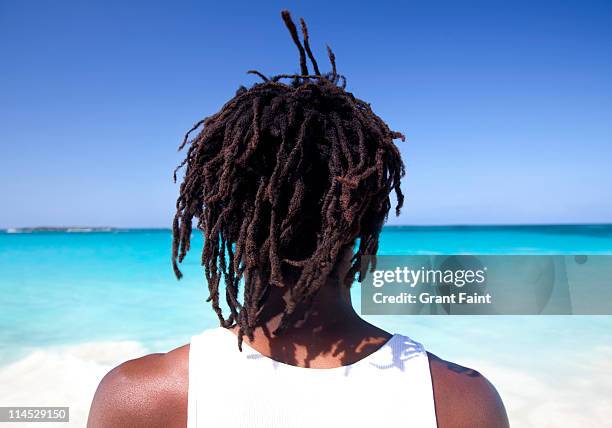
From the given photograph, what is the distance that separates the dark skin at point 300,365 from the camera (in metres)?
0.89

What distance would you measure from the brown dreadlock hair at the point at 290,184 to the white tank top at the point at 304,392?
8cm

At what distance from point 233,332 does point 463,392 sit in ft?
1.48

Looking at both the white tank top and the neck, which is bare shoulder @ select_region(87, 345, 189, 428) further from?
the neck

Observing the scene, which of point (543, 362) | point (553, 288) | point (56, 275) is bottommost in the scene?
point (543, 362)

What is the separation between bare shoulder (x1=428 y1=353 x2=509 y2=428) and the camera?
893 millimetres

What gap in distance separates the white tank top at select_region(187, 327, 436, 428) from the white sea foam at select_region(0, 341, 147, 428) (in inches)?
128

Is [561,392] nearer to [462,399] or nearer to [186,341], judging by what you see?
[462,399]

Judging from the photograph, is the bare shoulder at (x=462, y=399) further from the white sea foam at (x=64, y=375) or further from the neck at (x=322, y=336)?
the white sea foam at (x=64, y=375)

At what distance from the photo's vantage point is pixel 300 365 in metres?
0.91

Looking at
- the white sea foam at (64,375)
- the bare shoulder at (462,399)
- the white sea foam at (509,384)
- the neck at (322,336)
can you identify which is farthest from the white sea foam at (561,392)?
the white sea foam at (64,375)

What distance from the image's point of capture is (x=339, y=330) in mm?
958

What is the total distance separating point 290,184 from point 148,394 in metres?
0.48

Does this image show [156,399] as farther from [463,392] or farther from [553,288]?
[553,288]

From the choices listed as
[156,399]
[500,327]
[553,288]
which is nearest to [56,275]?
[500,327]
